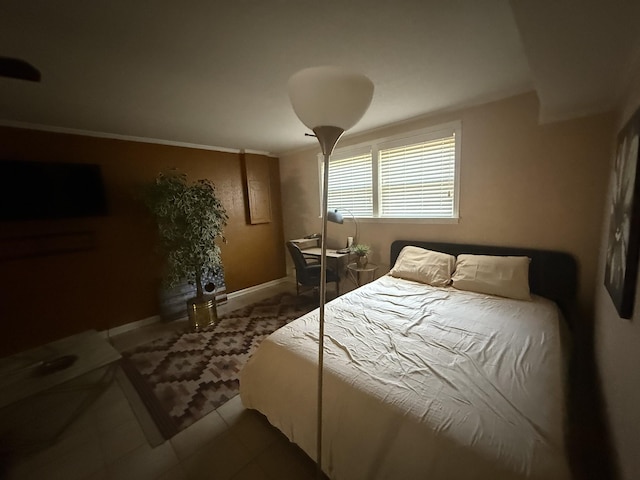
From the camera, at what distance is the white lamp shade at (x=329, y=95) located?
0.77m

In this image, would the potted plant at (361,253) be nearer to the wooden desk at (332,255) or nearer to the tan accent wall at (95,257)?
the wooden desk at (332,255)

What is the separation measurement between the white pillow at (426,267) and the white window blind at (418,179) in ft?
1.53

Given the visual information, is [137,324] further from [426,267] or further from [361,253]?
[426,267]

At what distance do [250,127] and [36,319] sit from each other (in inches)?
113

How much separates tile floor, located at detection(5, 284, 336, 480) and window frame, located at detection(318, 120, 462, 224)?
93.9 inches

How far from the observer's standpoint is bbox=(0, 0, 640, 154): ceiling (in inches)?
41.6

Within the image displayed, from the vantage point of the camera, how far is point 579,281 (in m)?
2.00

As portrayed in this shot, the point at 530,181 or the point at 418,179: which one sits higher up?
the point at 418,179

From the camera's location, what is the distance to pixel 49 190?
92.0 inches

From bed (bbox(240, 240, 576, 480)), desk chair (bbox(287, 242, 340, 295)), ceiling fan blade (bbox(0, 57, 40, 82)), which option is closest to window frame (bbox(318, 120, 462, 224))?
desk chair (bbox(287, 242, 340, 295))

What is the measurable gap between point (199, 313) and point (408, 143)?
10.1 ft

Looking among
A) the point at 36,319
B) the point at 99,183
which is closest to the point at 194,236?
the point at 99,183

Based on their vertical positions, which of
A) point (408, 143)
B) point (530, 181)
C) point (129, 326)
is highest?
point (408, 143)

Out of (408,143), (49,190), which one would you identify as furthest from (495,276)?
(49,190)
